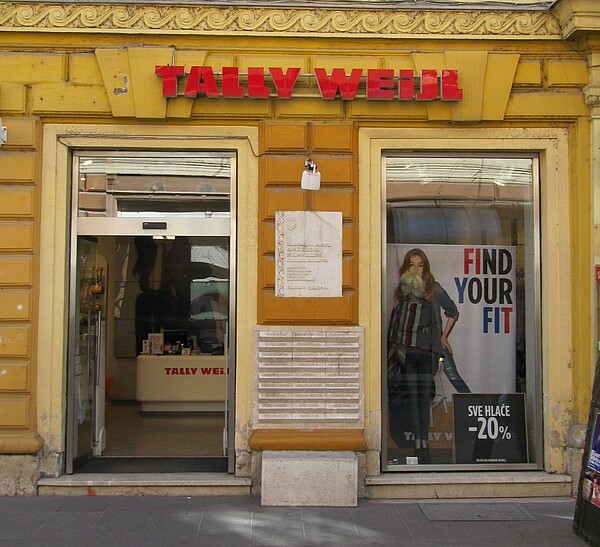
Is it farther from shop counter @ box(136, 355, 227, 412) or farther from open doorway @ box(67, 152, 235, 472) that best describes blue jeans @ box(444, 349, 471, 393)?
shop counter @ box(136, 355, 227, 412)

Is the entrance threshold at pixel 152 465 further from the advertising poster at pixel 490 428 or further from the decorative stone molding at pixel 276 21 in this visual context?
the decorative stone molding at pixel 276 21

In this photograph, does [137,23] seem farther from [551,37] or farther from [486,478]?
[486,478]

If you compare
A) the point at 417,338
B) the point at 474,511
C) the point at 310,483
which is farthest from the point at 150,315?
the point at 474,511

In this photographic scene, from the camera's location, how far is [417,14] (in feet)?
21.7

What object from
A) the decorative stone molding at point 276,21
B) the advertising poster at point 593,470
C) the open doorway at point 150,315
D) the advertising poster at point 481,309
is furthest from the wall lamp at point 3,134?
the advertising poster at point 593,470

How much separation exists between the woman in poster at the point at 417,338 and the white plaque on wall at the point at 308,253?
2.69 feet

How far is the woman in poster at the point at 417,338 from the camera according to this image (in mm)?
6883

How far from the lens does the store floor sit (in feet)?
24.3

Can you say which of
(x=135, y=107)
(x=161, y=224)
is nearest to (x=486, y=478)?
(x=161, y=224)

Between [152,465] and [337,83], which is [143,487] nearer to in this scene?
[152,465]

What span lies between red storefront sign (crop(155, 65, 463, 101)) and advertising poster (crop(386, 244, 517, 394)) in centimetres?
152

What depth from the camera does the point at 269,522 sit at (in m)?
5.69

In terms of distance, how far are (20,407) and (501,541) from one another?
14.3 feet

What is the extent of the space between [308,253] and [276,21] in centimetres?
222
